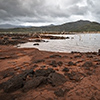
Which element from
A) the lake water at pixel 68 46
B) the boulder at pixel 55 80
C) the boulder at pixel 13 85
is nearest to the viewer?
the boulder at pixel 13 85

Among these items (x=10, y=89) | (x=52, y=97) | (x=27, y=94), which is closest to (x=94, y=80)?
(x=52, y=97)

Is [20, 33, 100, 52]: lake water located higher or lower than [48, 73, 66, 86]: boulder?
lower

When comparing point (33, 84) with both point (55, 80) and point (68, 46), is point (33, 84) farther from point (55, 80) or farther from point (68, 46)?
point (68, 46)

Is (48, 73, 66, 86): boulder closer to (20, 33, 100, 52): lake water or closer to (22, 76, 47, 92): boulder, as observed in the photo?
(22, 76, 47, 92): boulder

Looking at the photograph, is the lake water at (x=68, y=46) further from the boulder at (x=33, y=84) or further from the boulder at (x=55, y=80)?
the boulder at (x=33, y=84)

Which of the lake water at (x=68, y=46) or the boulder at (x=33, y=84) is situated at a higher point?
the boulder at (x=33, y=84)

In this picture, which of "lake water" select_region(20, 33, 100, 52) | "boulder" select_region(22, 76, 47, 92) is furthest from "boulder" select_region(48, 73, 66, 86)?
"lake water" select_region(20, 33, 100, 52)

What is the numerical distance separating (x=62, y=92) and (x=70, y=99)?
543mm

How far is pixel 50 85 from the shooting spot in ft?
18.4

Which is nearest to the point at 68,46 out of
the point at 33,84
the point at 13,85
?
the point at 33,84

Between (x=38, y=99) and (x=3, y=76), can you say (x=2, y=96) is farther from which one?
(x=3, y=76)

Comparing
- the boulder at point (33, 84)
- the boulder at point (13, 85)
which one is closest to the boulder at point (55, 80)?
the boulder at point (33, 84)

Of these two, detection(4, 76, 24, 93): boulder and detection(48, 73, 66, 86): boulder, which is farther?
detection(48, 73, 66, 86): boulder

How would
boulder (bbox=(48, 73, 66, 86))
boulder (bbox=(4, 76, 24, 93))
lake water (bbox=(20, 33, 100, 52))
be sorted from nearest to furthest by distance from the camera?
boulder (bbox=(4, 76, 24, 93)), boulder (bbox=(48, 73, 66, 86)), lake water (bbox=(20, 33, 100, 52))
